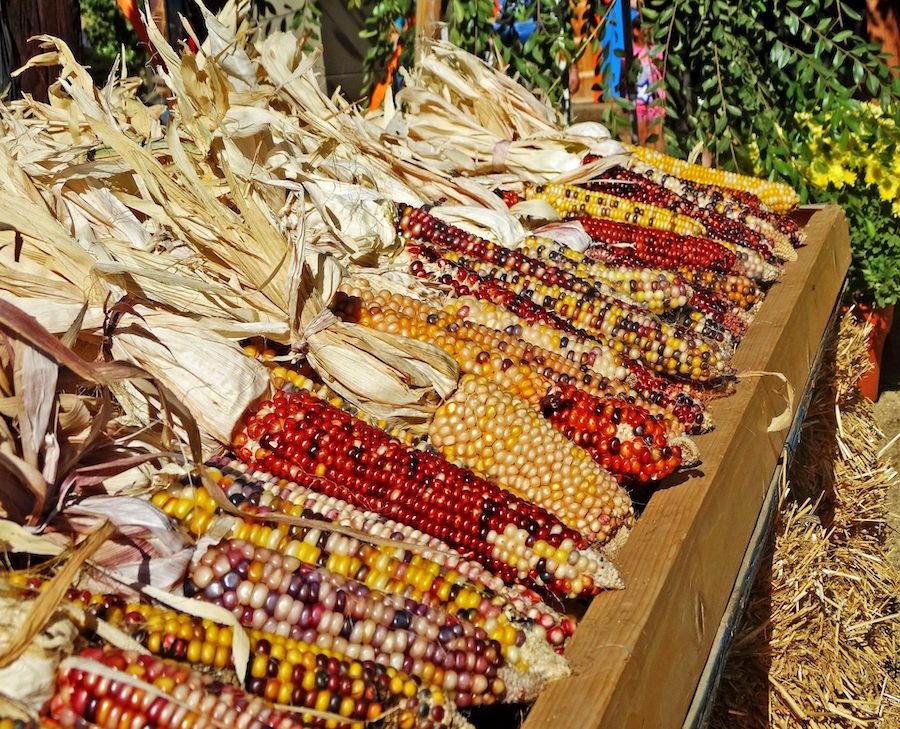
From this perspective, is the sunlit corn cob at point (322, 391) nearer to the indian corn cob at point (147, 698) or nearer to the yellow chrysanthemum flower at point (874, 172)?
the indian corn cob at point (147, 698)

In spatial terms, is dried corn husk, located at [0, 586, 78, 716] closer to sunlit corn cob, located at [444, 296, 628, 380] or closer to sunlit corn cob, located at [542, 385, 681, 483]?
sunlit corn cob, located at [542, 385, 681, 483]

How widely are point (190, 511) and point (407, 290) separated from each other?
1052 millimetres

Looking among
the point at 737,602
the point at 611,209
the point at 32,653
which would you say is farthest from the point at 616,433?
the point at 611,209

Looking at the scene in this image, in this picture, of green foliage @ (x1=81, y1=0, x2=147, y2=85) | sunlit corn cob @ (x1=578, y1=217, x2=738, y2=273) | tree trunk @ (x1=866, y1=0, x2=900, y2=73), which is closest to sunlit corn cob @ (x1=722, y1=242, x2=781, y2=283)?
sunlit corn cob @ (x1=578, y1=217, x2=738, y2=273)

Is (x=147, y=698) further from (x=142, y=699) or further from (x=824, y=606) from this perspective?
(x=824, y=606)

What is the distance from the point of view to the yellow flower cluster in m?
4.15

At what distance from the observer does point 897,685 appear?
2895mm

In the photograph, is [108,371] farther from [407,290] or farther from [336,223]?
[336,223]

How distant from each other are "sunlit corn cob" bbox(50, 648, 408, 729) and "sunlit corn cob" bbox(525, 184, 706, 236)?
243 centimetres

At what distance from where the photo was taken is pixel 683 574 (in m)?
1.57

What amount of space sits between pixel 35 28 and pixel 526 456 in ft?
9.32

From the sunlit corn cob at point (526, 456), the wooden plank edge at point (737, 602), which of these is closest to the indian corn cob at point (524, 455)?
the sunlit corn cob at point (526, 456)

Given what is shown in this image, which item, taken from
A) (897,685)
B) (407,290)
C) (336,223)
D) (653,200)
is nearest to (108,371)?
(407,290)

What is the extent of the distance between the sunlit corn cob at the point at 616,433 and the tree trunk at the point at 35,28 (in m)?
2.66
